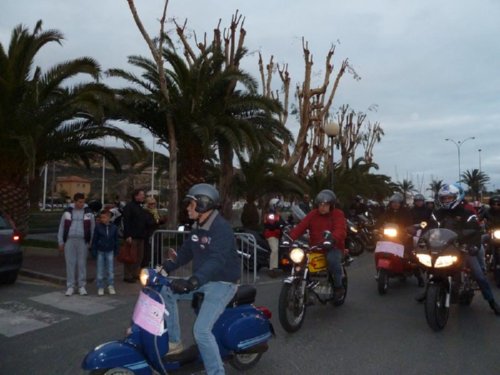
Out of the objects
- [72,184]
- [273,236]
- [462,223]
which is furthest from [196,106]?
[72,184]

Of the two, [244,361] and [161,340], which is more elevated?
[161,340]

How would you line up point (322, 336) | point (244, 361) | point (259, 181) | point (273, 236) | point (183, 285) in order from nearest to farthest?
1. point (183, 285)
2. point (244, 361)
3. point (322, 336)
4. point (273, 236)
5. point (259, 181)

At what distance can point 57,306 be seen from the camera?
7.54m

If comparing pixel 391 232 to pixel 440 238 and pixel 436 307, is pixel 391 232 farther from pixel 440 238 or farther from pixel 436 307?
pixel 436 307

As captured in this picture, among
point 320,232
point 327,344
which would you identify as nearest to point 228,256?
point 327,344

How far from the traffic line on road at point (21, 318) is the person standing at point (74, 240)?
37.0 inches

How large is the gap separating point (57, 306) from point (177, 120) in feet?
30.9

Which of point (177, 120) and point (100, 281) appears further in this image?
point (177, 120)

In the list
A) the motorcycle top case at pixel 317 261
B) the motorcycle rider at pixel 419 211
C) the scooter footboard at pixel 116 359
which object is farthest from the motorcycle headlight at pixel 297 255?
the motorcycle rider at pixel 419 211

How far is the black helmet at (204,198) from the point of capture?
4.10 m

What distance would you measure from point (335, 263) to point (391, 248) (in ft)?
6.51

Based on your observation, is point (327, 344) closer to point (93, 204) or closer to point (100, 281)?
point (100, 281)

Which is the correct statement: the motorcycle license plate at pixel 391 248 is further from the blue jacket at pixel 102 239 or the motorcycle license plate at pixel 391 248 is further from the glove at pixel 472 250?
the blue jacket at pixel 102 239

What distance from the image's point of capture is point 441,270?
613cm
